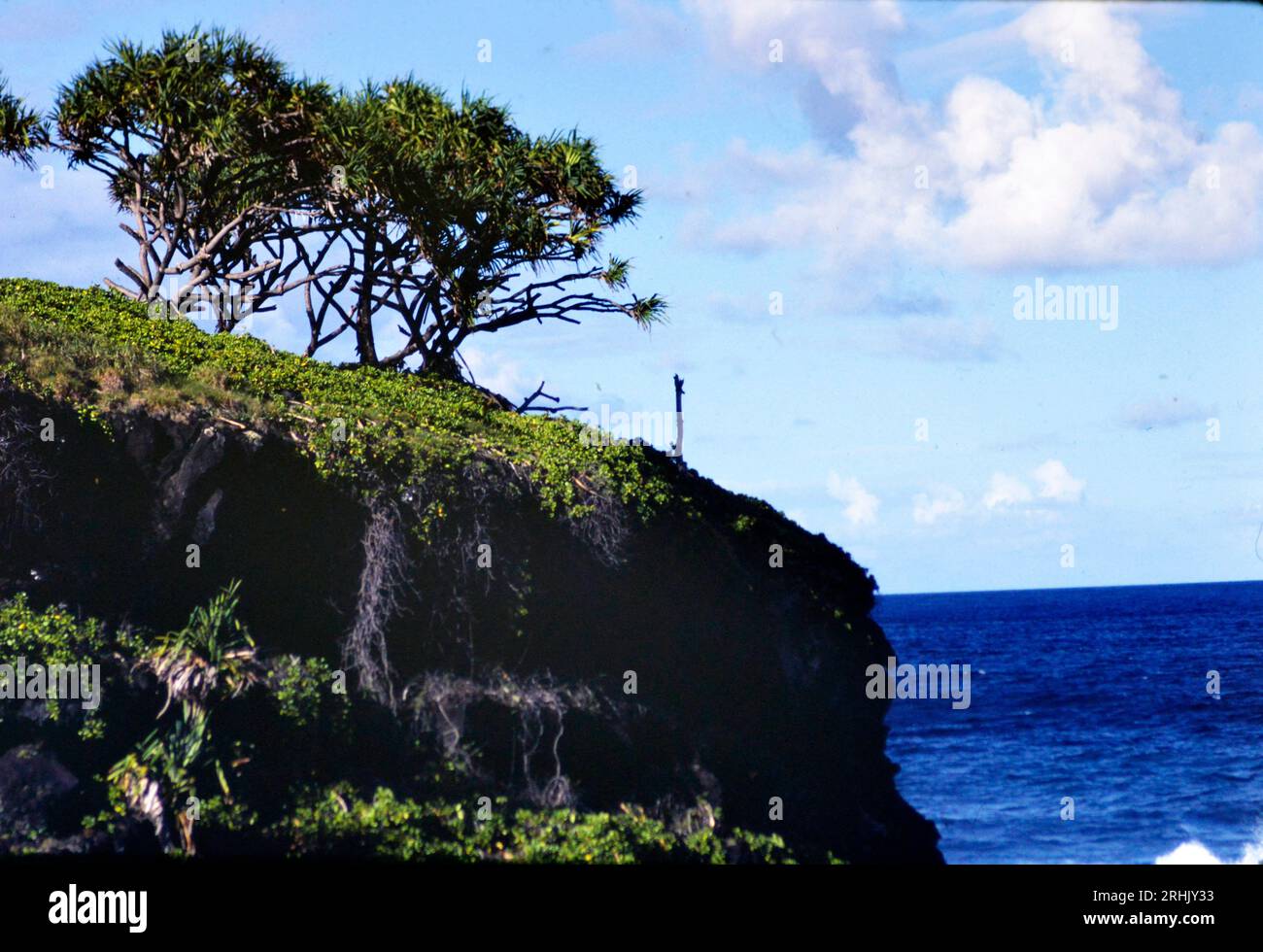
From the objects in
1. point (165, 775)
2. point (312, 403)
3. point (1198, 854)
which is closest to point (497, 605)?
point (312, 403)

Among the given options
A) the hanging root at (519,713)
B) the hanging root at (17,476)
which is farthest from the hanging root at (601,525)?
the hanging root at (17,476)

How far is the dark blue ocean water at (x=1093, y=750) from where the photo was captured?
3312cm

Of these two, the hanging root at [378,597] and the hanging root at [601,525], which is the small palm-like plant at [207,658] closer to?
the hanging root at [378,597]

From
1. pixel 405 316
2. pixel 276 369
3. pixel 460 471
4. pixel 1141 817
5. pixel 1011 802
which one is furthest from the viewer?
pixel 1011 802

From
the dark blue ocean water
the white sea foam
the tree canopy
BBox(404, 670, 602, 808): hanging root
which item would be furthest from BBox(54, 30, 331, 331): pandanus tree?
the white sea foam

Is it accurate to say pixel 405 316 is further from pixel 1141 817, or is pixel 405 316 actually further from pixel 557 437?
pixel 1141 817

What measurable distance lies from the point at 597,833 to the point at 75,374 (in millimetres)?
9941

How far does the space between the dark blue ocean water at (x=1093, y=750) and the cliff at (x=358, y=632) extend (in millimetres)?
15862

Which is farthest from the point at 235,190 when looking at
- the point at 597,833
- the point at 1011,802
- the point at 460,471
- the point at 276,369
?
the point at 1011,802

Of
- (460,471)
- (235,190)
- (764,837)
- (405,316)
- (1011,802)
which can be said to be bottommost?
(1011,802)

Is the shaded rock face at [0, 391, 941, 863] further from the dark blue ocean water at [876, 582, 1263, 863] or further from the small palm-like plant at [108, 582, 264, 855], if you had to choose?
the dark blue ocean water at [876, 582, 1263, 863]

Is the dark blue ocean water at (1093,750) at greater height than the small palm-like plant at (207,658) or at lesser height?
lesser

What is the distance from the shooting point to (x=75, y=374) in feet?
53.2
